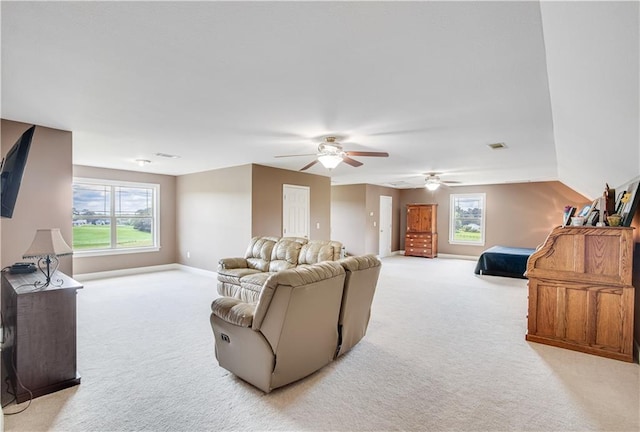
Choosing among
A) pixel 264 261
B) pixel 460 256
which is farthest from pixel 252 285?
pixel 460 256

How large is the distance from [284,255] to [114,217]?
14.8 ft

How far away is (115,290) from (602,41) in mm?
6804

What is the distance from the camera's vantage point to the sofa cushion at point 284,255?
192 inches

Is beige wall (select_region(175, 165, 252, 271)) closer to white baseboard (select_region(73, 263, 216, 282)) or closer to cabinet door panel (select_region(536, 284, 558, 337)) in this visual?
white baseboard (select_region(73, 263, 216, 282))

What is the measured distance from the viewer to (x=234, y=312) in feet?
8.18

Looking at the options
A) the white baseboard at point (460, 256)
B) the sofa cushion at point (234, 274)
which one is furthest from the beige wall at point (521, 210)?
the sofa cushion at point (234, 274)

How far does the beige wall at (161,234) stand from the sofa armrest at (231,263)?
327 cm

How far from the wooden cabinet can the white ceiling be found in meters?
1.32

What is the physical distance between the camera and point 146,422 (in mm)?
2064

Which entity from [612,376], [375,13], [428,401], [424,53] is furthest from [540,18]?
[612,376]

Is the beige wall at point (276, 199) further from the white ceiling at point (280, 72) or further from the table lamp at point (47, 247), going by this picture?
the table lamp at point (47, 247)

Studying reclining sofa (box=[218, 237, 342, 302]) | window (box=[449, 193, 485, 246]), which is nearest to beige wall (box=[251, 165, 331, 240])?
reclining sofa (box=[218, 237, 342, 302])

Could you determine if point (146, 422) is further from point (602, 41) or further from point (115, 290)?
point (115, 290)

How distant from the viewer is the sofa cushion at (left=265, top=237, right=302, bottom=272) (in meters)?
4.87
